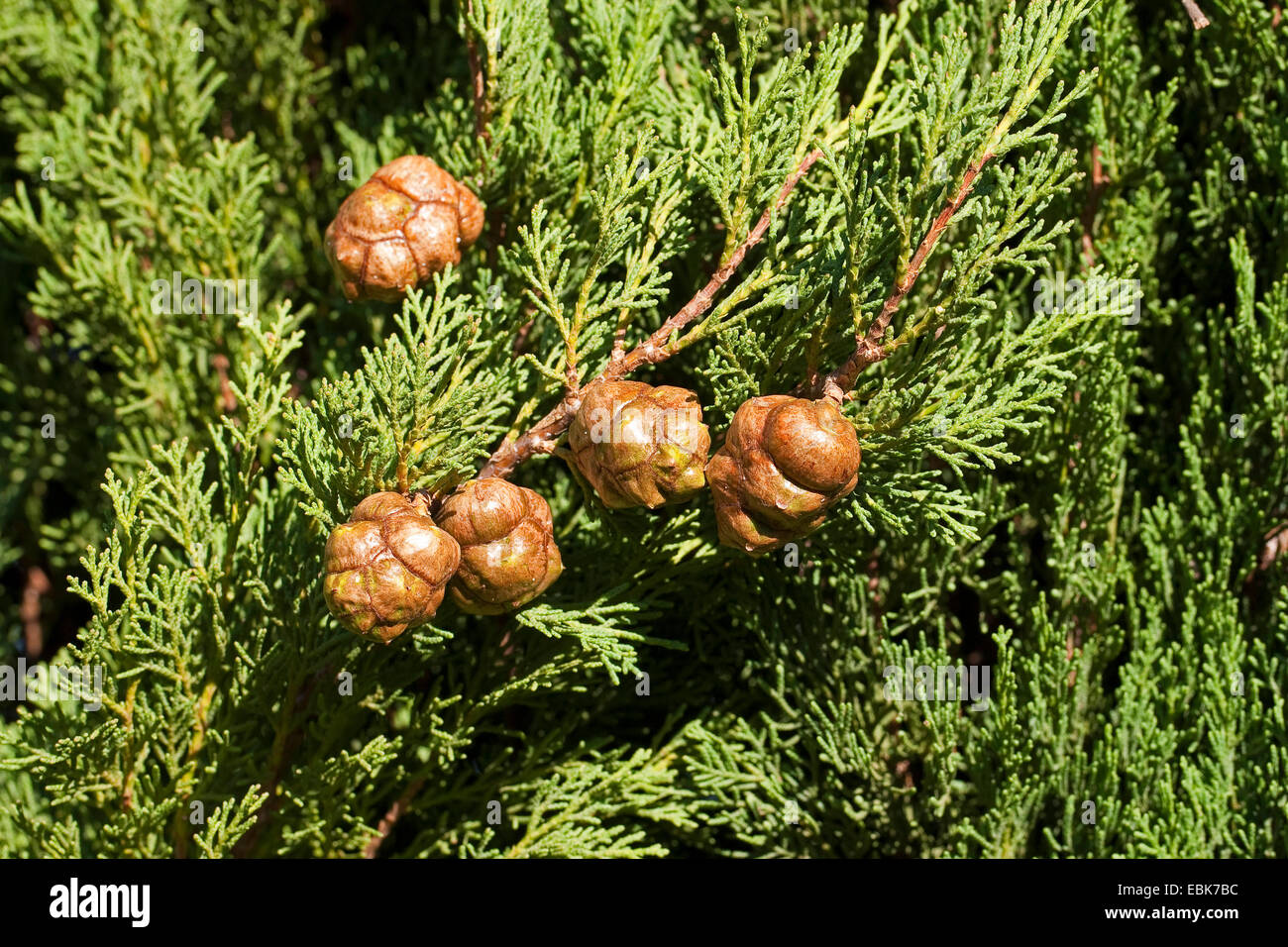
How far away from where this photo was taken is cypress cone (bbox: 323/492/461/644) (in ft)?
5.44

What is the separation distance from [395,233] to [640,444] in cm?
69

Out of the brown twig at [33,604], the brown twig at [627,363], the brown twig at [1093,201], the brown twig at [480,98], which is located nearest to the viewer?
the brown twig at [627,363]

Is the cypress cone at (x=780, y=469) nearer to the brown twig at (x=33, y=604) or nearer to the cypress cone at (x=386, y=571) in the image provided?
the cypress cone at (x=386, y=571)

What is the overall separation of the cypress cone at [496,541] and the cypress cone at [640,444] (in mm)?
124

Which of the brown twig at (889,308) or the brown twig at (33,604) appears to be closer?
the brown twig at (889,308)

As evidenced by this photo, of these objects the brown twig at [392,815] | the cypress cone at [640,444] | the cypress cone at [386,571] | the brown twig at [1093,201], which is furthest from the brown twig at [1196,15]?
the brown twig at [392,815]

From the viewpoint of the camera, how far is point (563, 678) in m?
2.22

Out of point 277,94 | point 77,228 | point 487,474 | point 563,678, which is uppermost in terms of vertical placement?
point 277,94

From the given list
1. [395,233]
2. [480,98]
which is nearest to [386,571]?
[395,233]

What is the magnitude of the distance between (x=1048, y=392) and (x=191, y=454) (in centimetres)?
193

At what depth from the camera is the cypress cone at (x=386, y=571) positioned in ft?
5.44
